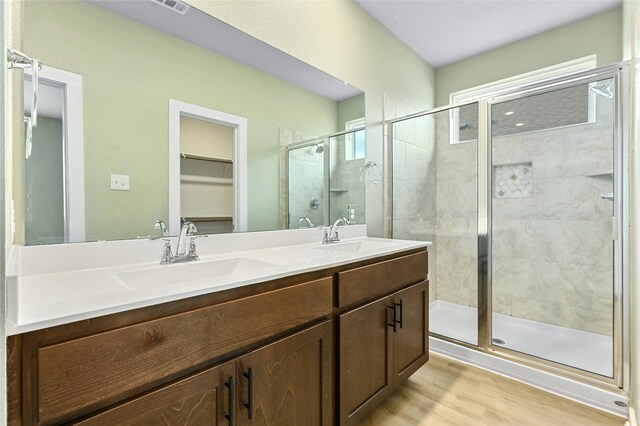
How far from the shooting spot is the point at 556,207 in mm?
2488

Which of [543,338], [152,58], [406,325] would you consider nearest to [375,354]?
[406,325]

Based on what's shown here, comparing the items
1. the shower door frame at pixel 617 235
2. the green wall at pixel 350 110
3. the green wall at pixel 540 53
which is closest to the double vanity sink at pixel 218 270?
the green wall at pixel 350 110

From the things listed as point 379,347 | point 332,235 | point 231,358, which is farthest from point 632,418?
point 231,358

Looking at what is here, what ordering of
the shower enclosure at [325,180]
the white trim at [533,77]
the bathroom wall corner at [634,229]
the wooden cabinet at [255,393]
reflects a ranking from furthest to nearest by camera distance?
the white trim at [533,77]
the shower enclosure at [325,180]
the bathroom wall corner at [634,229]
the wooden cabinet at [255,393]

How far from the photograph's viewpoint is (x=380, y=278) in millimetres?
1455

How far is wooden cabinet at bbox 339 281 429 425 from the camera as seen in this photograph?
4.14 ft

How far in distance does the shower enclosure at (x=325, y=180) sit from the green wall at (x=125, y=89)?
0.36 metres

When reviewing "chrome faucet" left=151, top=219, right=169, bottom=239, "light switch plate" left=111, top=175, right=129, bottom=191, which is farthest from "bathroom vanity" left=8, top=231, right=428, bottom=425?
"light switch plate" left=111, top=175, right=129, bottom=191

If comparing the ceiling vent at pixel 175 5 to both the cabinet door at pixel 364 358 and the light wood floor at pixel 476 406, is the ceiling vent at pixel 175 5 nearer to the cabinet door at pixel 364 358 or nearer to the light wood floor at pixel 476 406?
the cabinet door at pixel 364 358

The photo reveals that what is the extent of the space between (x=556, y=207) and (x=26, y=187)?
322 centimetres

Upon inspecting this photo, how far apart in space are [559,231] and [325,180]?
6.59 feet

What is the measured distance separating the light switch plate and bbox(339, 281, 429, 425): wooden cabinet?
0.98 meters

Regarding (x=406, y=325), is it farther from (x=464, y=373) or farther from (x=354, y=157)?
(x=354, y=157)

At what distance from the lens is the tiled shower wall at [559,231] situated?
2264 millimetres
